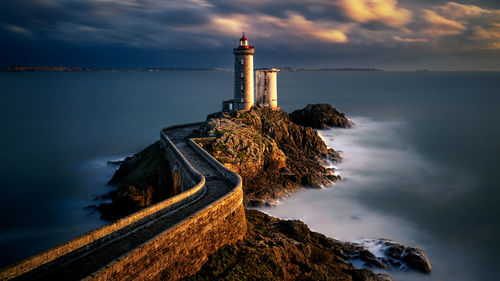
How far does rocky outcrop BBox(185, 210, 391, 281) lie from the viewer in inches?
415

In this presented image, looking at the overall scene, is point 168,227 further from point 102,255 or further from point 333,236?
point 333,236

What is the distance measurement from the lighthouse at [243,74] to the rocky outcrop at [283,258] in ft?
55.1

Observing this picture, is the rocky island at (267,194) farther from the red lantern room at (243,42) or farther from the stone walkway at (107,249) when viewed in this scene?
the red lantern room at (243,42)

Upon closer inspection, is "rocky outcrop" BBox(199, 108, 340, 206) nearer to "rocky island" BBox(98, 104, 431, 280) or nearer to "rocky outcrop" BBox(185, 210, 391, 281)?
"rocky island" BBox(98, 104, 431, 280)

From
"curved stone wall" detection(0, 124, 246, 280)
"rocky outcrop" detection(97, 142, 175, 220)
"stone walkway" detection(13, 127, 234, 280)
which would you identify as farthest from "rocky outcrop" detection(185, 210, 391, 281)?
"rocky outcrop" detection(97, 142, 175, 220)

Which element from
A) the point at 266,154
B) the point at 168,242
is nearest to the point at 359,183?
the point at 266,154

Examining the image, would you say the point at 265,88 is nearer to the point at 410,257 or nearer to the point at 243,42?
the point at 243,42

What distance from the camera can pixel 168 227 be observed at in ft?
31.5

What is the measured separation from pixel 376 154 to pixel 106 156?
27149 mm

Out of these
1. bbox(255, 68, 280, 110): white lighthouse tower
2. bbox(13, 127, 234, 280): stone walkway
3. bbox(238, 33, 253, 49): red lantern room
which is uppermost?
bbox(238, 33, 253, 49): red lantern room

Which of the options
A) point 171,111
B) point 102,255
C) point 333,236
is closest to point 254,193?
point 333,236

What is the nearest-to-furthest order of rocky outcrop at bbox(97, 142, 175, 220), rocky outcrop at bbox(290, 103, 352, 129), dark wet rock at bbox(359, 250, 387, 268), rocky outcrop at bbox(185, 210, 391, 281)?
rocky outcrop at bbox(185, 210, 391, 281) < dark wet rock at bbox(359, 250, 387, 268) < rocky outcrop at bbox(97, 142, 175, 220) < rocky outcrop at bbox(290, 103, 352, 129)

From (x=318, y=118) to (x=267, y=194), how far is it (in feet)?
75.1

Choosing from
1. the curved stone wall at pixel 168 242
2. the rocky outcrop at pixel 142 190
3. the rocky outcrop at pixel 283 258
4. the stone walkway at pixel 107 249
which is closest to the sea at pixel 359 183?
the rocky outcrop at pixel 142 190
